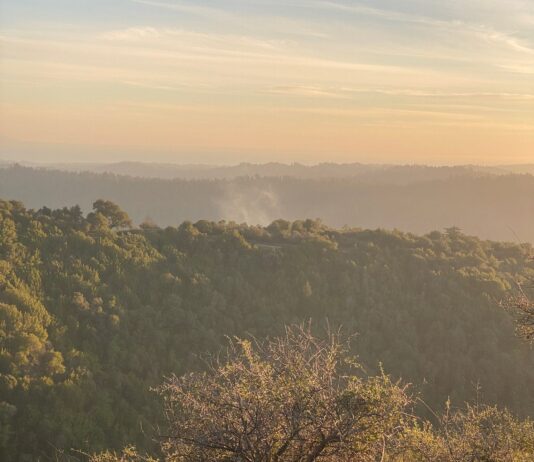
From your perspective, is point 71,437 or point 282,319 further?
point 282,319

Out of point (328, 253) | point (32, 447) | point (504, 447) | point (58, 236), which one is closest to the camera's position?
point (504, 447)

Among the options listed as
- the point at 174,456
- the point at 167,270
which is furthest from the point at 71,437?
the point at 174,456

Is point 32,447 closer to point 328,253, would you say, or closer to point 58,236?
point 58,236

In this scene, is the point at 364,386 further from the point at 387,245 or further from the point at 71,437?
the point at 387,245

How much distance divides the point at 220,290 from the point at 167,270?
6759mm

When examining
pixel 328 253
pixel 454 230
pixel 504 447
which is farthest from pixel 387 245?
pixel 504 447

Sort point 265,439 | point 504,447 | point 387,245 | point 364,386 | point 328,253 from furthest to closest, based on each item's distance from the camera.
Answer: point 387,245, point 328,253, point 504,447, point 364,386, point 265,439

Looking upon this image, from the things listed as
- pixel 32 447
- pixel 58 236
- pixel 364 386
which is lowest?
pixel 32 447

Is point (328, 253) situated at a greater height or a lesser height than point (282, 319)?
greater

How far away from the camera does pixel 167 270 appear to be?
231 feet

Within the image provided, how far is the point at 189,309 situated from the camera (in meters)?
66.1

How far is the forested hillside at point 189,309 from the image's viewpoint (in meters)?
48.2

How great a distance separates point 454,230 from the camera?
105m

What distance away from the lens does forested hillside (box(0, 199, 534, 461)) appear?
48.2 metres
